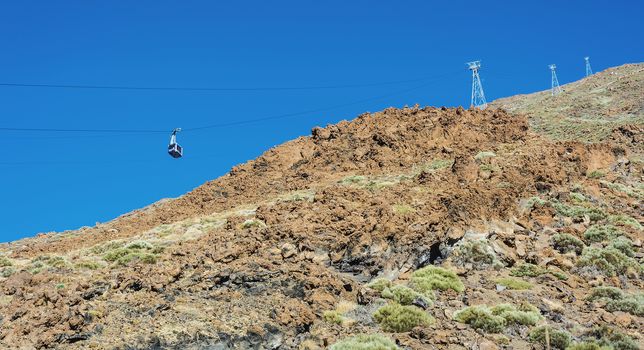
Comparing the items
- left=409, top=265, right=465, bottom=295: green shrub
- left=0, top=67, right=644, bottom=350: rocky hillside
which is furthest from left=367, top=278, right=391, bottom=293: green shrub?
left=409, top=265, right=465, bottom=295: green shrub

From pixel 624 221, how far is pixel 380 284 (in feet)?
37.2

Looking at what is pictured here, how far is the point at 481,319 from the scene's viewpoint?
13.4 metres

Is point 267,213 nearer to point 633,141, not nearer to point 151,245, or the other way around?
point 151,245

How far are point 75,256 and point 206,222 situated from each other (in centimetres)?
555

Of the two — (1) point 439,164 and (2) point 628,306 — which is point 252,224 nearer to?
(2) point 628,306

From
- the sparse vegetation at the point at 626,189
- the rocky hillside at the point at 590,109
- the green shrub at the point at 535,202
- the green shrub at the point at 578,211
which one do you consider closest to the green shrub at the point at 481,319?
the green shrub at the point at 535,202

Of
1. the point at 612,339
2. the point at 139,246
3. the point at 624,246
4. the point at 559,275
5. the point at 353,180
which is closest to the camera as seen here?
the point at 612,339

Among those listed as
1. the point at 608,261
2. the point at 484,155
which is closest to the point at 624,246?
the point at 608,261

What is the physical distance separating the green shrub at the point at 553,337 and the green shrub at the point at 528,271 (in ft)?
13.6

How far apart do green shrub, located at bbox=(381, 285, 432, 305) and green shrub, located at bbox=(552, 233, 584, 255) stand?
23.4 ft

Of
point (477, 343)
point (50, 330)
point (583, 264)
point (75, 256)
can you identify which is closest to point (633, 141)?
point (583, 264)

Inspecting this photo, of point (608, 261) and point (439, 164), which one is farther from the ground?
point (439, 164)

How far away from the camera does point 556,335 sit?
12.7 m

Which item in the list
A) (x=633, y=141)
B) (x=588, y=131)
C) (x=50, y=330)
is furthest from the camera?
(x=588, y=131)
